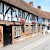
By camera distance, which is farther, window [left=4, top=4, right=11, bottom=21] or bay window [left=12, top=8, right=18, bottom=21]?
bay window [left=12, top=8, right=18, bottom=21]

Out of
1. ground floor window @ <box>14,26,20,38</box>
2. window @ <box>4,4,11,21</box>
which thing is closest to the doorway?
window @ <box>4,4,11,21</box>

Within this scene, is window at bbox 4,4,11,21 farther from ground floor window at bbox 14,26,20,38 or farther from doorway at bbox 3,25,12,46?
ground floor window at bbox 14,26,20,38

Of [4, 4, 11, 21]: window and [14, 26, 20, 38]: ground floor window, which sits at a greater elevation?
[4, 4, 11, 21]: window

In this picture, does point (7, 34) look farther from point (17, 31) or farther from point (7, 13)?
point (17, 31)

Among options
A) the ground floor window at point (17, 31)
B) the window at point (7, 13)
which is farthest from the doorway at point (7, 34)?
the ground floor window at point (17, 31)

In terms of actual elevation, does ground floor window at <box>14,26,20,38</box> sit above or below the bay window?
below

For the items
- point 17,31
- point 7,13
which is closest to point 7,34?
point 7,13

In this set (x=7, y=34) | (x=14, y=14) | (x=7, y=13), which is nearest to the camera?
(x=7, y=34)

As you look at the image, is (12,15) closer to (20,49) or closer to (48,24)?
(20,49)


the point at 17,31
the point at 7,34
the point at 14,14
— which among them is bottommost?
the point at 7,34

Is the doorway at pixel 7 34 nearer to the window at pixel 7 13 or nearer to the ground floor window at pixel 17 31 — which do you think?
the window at pixel 7 13

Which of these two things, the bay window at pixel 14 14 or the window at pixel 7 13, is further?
the bay window at pixel 14 14

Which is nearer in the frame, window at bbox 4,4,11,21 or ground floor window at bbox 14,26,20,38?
window at bbox 4,4,11,21

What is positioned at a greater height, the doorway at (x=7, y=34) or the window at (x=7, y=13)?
the window at (x=7, y=13)
